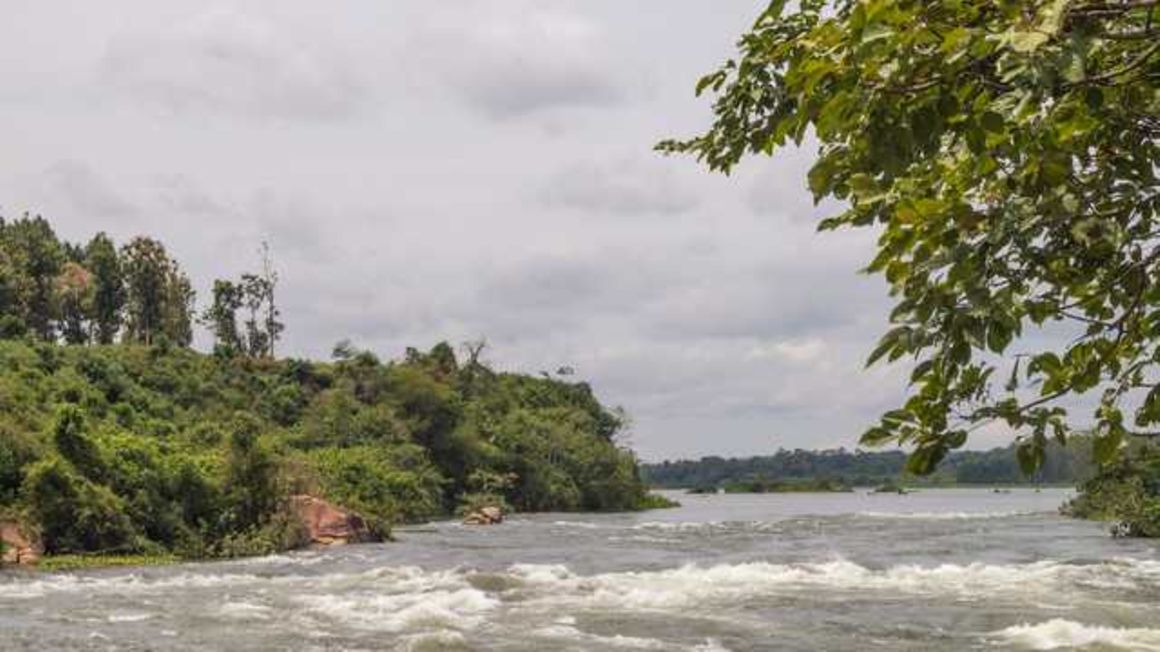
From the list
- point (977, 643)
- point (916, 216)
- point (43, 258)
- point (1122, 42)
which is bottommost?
point (977, 643)

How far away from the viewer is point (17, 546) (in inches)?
1261

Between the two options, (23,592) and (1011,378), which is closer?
(1011,378)

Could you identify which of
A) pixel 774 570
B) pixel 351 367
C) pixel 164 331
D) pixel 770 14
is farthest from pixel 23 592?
pixel 164 331

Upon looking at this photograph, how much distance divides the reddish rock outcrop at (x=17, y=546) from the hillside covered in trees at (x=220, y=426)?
0.78 metres

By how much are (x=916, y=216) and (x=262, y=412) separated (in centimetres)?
7655

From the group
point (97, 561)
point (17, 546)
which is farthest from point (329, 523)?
point (17, 546)

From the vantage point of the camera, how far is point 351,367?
85.8 metres

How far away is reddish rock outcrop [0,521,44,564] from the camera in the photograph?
1243 inches

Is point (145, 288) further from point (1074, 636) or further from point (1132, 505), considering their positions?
point (1074, 636)

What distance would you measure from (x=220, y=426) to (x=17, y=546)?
29335 millimetres

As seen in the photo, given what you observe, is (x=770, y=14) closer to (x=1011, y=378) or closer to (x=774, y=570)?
(x=1011, y=378)

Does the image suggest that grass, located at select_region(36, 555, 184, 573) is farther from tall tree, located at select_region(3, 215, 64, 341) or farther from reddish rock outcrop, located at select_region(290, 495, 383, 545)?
tall tree, located at select_region(3, 215, 64, 341)

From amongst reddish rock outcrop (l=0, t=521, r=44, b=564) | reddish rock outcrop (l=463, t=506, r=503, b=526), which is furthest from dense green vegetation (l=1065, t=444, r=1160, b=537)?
reddish rock outcrop (l=463, t=506, r=503, b=526)

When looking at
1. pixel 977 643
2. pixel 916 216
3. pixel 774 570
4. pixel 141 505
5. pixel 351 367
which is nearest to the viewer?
pixel 916 216
